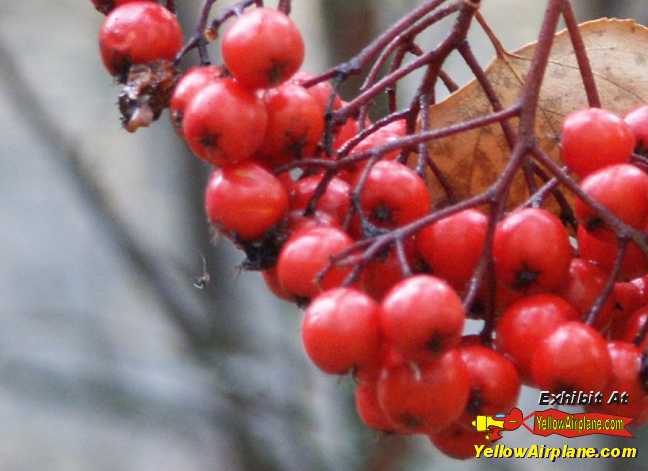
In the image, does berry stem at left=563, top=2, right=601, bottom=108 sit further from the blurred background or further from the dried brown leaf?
the blurred background

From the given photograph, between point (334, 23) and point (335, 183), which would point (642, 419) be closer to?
point (335, 183)

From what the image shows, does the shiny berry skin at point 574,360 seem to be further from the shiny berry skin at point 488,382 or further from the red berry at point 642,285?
the red berry at point 642,285

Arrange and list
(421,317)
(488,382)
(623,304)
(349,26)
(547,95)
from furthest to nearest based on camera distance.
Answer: (349,26)
(547,95)
(623,304)
(488,382)
(421,317)

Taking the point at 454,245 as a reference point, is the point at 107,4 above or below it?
above

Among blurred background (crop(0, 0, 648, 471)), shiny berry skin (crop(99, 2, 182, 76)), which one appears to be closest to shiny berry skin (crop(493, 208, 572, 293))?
shiny berry skin (crop(99, 2, 182, 76))

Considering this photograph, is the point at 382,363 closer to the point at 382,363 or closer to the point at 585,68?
the point at 382,363

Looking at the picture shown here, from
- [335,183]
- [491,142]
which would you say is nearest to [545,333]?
[335,183]

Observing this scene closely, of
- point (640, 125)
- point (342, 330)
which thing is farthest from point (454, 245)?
point (640, 125)
